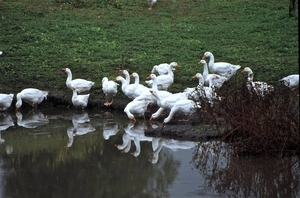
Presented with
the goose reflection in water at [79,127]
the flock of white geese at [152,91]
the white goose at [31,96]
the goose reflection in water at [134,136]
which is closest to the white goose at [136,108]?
the flock of white geese at [152,91]

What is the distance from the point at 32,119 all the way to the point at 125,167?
5793 millimetres

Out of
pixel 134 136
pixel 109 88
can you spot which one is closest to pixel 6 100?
pixel 109 88

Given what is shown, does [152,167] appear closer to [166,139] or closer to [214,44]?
[166,139]

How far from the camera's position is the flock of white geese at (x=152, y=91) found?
15.8m

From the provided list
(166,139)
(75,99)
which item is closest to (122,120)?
(75,99)


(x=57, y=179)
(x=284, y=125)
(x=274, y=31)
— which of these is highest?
(x=274, y=31)

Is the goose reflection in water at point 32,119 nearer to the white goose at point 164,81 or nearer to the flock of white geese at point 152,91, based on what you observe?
the flock of white geese at point 152,91

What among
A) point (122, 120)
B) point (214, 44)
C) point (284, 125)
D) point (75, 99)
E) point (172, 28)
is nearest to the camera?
point (284, 125)

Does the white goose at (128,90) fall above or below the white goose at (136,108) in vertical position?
above

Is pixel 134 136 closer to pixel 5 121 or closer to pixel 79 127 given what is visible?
pixel 79 127

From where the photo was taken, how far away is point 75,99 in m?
18.2

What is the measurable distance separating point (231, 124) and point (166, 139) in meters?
2.19

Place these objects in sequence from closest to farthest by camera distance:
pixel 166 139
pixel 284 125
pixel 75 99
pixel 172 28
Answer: pixel 284 125, pixel 166 139, pixel 75 99, pixel 172 28

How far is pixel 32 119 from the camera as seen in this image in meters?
17.6
